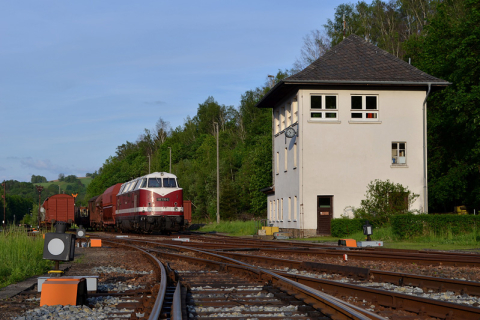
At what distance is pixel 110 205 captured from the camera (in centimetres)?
4106

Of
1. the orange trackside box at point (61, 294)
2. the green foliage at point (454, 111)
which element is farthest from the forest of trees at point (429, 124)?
the orange trackside box at point (61, 294)

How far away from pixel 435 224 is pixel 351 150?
378 inches

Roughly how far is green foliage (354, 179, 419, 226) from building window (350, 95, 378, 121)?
4005 mm

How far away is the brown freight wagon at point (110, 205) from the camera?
39.6 metres

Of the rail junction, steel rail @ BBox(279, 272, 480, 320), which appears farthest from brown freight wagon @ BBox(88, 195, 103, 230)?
steel rail @ BBox(279, 272, 480, 320)

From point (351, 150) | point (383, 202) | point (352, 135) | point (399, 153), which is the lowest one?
point (383, 202)

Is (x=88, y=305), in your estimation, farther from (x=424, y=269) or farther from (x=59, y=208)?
(x=59, y=208)

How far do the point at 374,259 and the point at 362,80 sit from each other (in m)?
20.4

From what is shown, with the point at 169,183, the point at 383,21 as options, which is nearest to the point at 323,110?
the point at 169,183

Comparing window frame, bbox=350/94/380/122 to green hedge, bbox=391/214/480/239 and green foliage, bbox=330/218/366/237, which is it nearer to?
green foliage, bbox=330/218/366/237

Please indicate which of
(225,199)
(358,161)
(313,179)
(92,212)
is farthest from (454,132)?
(92,212)

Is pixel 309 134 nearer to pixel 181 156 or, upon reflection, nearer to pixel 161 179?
pixel 161 179

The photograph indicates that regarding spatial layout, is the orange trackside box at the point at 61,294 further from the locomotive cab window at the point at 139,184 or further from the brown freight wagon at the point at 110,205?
the brown freight wagon at the point at 110,205

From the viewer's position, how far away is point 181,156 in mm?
108062
